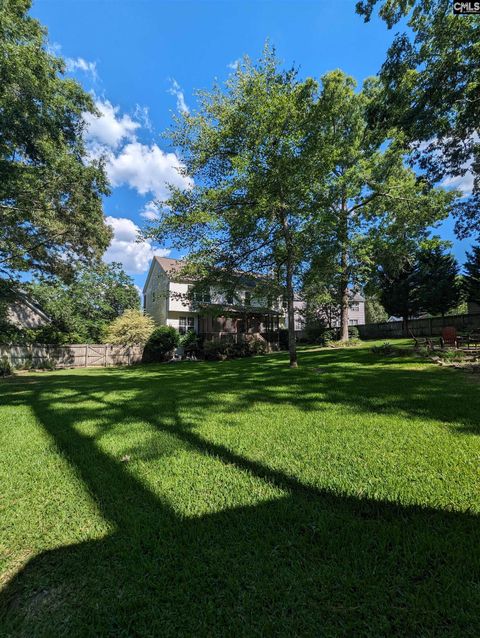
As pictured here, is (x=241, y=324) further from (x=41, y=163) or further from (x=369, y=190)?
(x=41, y=163)

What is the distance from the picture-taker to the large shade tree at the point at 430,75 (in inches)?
321

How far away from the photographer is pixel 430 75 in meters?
8.46

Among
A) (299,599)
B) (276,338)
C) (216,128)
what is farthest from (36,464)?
(276,338)

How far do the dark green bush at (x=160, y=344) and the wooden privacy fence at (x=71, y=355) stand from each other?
1011 millimetres

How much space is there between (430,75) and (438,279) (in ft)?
64.8

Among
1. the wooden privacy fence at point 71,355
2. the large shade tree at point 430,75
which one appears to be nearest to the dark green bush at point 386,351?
the large shade tree at point 430,75

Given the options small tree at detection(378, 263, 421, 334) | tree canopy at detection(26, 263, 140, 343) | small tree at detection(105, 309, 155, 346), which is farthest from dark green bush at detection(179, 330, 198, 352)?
small tree at detection(378, 263, 421, 334)

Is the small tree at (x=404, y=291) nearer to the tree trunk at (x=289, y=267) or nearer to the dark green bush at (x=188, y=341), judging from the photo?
the dark green bush at (x=188, y=341)

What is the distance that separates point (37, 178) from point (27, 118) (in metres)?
2.19

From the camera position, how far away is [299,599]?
63.9 inches

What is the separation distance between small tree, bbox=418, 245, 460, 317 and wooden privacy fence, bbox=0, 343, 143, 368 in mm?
22152

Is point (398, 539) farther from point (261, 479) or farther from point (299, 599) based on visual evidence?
point (261, 479)

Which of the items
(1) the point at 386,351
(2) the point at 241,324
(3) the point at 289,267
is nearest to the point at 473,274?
(1) the point at 386,351

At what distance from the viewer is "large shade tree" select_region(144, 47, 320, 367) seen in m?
10.7
